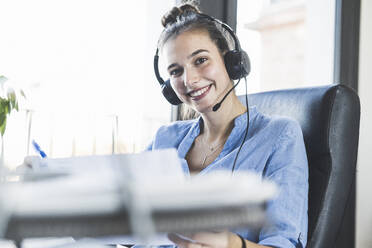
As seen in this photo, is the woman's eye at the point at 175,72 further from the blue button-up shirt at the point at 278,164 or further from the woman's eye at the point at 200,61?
the blue button-up shirt at the point at 278,164

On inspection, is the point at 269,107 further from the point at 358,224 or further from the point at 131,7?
the point at 131,7

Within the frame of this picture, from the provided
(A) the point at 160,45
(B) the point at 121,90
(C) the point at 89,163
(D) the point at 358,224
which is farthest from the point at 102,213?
(B) the point at 121,90

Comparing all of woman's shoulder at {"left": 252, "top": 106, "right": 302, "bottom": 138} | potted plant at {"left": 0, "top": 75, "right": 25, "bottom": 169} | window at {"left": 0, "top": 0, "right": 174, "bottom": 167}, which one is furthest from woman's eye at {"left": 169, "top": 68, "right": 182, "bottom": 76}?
window at {"left": 0, "top": 0, "right": 174, "bottom": 167}

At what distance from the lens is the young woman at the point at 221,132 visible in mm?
846

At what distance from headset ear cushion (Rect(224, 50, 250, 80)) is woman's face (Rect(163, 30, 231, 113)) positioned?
2 centimetres

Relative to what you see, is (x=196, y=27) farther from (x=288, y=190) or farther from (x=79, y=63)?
(x=79, y=63)

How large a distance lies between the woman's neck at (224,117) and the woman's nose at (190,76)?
11 cm

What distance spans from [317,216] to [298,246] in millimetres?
99

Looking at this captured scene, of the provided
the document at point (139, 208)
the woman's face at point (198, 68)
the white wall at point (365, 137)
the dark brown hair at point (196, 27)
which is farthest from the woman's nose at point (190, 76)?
the white wall at point (365, 137)

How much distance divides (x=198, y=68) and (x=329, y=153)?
1.29 feet

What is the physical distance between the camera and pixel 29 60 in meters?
2.18

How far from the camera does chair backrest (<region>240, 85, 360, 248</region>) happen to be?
904 mm

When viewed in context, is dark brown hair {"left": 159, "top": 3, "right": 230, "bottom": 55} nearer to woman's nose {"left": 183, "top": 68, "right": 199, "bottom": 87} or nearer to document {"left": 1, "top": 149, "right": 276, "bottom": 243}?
woman's nose {"left": 183, "top": 68, "right": 199, "bottom": 87}

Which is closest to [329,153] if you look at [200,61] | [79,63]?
[200,61]
